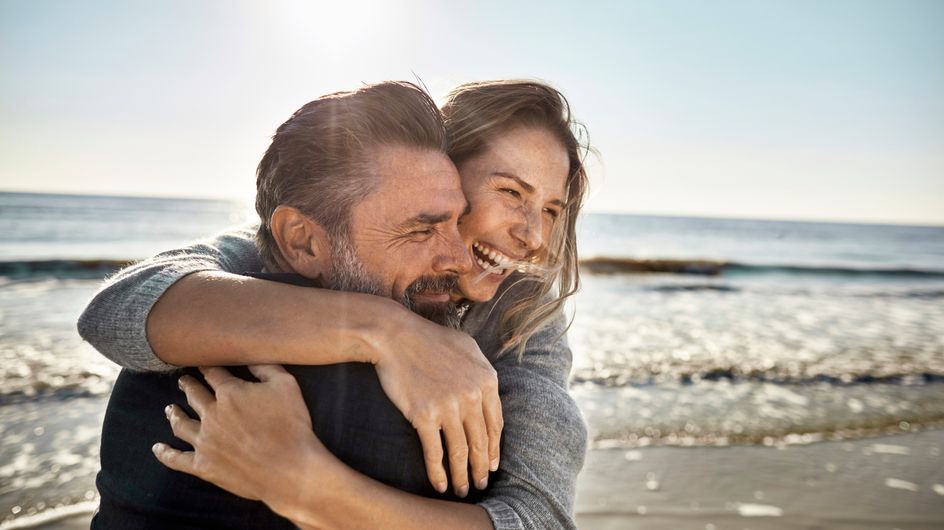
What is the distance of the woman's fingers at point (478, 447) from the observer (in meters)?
1.57


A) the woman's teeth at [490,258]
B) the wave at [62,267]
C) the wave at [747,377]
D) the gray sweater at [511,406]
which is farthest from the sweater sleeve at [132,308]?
the wave at [62,267]

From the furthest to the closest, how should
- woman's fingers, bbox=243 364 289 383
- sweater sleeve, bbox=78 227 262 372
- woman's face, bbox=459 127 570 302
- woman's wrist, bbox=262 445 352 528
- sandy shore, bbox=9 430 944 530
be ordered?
sandy shore, bbox=9 430 944 530 → woman's face, bbox=459 127 570 302 → sweater sleeve, bbox=78 227 262 372 → woman's fingers, bbox=243 364 289 383 → woman's wrist, bbox=262 445 352 528

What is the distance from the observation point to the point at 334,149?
2115 millimetres

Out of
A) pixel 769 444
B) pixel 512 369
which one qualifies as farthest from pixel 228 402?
pixel 769 444

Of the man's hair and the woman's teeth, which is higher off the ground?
the man's hair

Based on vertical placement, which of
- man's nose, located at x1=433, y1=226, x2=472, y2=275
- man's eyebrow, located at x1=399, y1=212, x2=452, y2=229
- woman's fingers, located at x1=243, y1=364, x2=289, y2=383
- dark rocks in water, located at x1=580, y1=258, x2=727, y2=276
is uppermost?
man's eyebrow, located at x1=399, y1=212, x2=452, y2=229

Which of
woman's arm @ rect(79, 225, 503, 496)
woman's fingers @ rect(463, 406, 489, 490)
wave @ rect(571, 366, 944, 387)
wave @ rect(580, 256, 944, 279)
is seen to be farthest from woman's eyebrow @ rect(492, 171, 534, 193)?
wave @ rect(580, 256, 944, 279)

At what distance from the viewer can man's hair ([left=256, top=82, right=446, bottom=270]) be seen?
6.98 feet

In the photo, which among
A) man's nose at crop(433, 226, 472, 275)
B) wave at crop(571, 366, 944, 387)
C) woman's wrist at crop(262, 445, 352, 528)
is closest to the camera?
woman's wrist at crop(262, 445, 352, 528)

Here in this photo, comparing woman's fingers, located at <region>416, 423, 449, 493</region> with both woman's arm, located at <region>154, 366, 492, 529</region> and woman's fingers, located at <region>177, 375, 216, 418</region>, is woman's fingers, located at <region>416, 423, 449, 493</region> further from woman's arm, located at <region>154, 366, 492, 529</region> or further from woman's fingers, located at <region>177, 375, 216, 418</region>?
woman's fingers, located at <region>177, 375, 216, 418</region>

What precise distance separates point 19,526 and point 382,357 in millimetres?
3602

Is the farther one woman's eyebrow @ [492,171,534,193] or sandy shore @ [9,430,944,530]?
sandy shore @ [9,430,944,530]

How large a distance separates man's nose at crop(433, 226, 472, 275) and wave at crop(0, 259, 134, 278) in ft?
46.4

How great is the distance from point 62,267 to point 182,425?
17196mm
